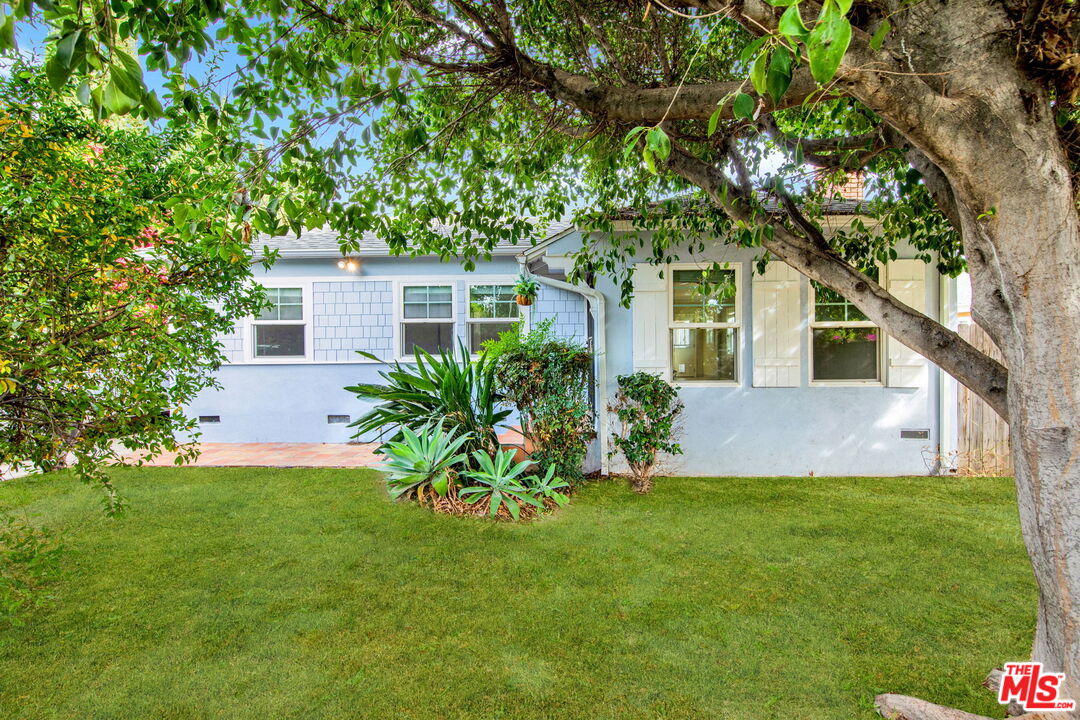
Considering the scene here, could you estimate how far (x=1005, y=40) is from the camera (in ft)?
5.74

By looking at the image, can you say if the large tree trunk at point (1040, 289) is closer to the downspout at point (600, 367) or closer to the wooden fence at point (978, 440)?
the downspout at point (600, 367)

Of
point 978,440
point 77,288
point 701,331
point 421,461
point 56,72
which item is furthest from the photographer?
point 701,331

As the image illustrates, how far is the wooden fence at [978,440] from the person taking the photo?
220 inches

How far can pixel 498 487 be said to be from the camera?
458 centimetres

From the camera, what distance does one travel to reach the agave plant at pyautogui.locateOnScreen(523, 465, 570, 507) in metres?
4.71

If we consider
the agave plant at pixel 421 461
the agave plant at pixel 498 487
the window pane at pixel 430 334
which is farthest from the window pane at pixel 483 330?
the agave plant at pixel 498 487

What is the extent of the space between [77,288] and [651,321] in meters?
4.96

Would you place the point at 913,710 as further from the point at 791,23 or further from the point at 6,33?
the point at 6,33

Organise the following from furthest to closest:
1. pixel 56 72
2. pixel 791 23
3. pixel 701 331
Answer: pixel 701 331
pixel 56 72
pixel 791 23

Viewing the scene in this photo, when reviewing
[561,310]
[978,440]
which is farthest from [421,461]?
[978,440]

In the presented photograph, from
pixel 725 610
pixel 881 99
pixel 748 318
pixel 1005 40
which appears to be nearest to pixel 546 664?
pixel 725 610

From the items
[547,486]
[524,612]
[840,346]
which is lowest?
[524,612]

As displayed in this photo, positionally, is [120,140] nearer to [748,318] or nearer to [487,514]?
[487,514]

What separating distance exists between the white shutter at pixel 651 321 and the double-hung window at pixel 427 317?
3617 mm
